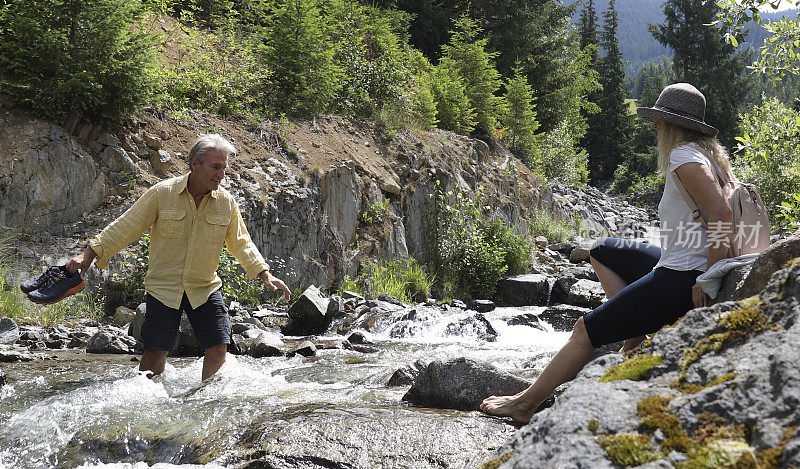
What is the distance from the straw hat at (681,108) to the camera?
143 inches

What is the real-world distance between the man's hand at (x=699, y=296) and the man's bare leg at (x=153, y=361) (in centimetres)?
397

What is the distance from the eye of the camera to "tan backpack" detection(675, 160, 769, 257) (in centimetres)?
333

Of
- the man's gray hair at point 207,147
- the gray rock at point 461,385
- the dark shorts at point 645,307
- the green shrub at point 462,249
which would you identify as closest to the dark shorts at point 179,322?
the man's gray hair at point 207,147

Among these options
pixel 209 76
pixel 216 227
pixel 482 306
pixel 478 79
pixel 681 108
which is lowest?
pixel 482 306

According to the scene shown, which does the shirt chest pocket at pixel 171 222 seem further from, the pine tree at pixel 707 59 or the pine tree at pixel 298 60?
the pine tree at pixel 707 59

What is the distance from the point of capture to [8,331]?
7457 mm

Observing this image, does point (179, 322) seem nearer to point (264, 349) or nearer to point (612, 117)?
point (264, 349)

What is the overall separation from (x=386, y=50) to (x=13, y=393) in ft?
46.6

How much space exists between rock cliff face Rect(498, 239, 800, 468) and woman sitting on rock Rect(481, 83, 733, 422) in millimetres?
887

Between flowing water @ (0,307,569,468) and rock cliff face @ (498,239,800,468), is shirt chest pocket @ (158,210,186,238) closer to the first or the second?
flowing water @ (0,307,569,468)

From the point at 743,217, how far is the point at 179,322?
4.14 m

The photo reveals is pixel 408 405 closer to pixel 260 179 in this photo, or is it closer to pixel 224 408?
pixel 224 408

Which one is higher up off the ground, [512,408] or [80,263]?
[80,263]

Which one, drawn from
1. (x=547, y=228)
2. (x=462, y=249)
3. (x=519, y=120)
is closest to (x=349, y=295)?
(x=462, y=249)
